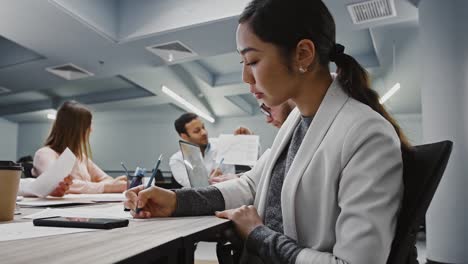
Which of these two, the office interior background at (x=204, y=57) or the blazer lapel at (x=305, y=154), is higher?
the office interior background at (x=204, y=57)

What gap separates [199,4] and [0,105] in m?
8.26

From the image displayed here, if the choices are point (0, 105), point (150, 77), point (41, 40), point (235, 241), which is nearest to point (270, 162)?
point (235, 241)

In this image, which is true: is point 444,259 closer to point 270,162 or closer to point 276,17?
point 270,162

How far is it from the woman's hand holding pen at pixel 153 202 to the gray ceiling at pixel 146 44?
1315 mm

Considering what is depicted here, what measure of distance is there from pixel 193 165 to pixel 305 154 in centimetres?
103

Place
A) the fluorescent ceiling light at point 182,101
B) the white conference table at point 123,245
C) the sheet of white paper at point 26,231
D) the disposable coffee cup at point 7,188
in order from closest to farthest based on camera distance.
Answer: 1. the white conference table at point 123,245
2. the sheet of white paper at point 26,231
3. the disposable coffee cup at point 7,188
4. the fluorescent ceiling light at point 182,101

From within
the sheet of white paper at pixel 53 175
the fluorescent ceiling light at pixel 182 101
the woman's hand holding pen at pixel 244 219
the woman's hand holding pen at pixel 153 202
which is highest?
the fluorescent ceiling light at pixel 182 101

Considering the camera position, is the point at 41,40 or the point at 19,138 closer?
the point at 41,40

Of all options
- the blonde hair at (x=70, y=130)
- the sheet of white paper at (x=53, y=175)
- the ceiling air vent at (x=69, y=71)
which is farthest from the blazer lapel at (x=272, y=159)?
the ceiling air vent at (x=69, y=71)

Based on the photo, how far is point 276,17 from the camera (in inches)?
36.7

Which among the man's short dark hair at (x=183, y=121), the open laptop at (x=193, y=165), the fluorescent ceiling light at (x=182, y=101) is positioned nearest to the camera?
the open laptop at (x=193, y=165)

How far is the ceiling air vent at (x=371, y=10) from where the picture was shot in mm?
3771

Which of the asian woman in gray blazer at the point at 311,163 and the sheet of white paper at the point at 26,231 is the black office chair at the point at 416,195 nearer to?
the asian woman in gray blazer at the point at 311,163


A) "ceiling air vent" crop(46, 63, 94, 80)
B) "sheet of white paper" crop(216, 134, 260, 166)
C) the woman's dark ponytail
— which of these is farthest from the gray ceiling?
the woman's dark ponytail
